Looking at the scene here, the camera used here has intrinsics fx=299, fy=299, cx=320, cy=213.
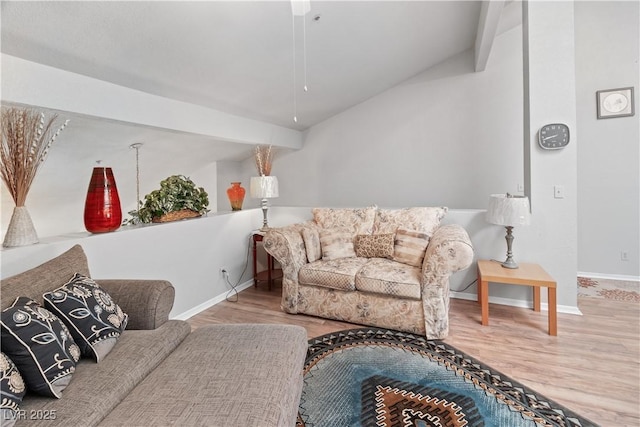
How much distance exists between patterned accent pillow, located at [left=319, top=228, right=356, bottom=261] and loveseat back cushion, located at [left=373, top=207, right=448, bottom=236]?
12.3 inches

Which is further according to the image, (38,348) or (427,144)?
(427,144)

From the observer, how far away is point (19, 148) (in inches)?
66.9

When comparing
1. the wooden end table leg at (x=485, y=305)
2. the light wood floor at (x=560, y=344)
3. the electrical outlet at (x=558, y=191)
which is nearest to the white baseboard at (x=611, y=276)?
the light wood floor at (x=560, y=344)

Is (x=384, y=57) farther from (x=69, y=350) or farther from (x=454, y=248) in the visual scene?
(x=69, y=350)

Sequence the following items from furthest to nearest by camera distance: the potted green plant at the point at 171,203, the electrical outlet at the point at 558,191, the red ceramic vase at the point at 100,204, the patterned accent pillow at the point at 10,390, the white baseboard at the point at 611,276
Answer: the white baseboard at the point at 611,276
the electrical outlet at the point at 558,191
the potted green plant at the point at 171,203
the red ceramic vase at the point at 100,204
the patterned accent pillow at the point at 10,390

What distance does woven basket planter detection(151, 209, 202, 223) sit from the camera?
105 inches

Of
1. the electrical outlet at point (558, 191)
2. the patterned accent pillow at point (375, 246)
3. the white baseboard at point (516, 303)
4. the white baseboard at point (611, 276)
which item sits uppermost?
the electrical outlet at point (558, 191)

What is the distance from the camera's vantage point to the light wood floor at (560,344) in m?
1.70

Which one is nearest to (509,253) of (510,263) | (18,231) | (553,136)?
(510,263)

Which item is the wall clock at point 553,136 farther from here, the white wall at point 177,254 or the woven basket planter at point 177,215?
the woven basket planter at point 177,215

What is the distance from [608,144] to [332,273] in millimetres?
3728

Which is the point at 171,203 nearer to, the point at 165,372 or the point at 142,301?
the point at 142,301

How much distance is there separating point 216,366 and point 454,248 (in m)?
1.84

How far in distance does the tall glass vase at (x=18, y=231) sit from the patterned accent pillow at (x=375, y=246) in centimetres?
248
